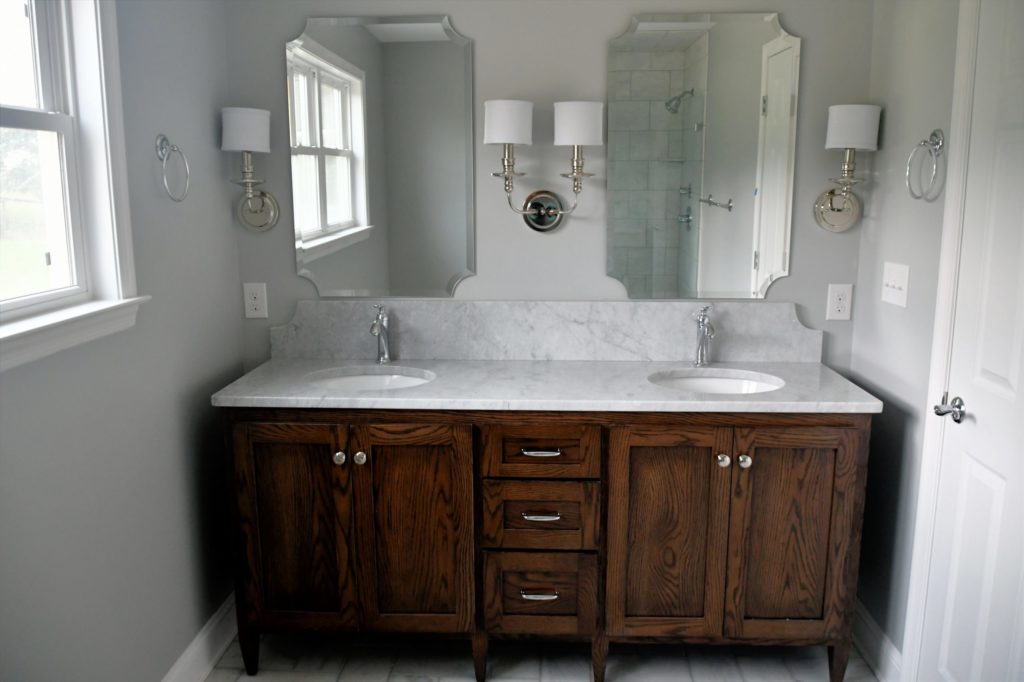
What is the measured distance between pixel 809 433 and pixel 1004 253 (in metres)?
0.67

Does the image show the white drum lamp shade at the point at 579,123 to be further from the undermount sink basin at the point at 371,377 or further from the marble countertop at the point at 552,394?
the undermount sink basin at the point at 371,377

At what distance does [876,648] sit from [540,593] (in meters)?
1.03

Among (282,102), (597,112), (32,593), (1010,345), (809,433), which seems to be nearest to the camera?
(32,593)

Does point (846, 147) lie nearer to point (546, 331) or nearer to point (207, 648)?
point (546, 331)

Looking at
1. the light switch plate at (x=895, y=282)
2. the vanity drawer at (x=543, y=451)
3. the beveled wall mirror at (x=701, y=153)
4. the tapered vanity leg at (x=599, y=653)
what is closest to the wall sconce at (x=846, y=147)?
the beveled wall mirror at (x=701, y=153)

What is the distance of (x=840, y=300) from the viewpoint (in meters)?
2.67

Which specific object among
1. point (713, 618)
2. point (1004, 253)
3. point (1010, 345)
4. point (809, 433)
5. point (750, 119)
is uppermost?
point (750, 119)

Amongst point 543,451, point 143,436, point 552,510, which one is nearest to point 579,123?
point 543,451

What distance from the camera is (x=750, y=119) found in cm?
259

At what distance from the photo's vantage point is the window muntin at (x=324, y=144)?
2627mm

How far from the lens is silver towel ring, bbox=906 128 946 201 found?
6.95ft

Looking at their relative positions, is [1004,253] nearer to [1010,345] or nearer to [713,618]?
[1010,345]

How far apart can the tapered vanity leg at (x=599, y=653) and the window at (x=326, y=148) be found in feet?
4.82

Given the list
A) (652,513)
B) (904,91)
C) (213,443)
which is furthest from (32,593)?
(904,91)
